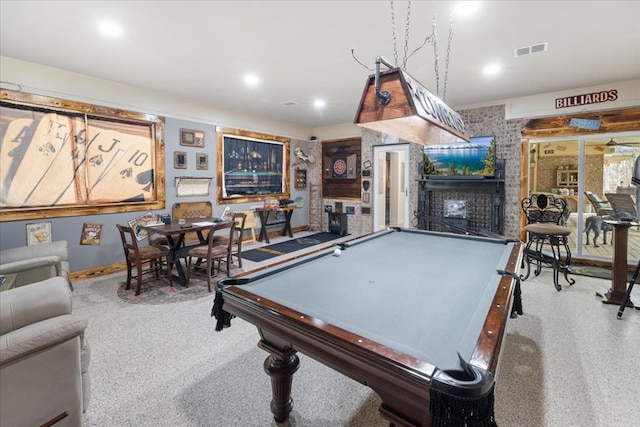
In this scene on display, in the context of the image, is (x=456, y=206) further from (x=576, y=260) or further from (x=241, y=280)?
(x=241, y=280)

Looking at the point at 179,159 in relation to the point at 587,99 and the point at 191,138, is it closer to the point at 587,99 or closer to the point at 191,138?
the point at 191,138

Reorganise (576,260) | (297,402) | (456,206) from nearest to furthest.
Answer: (297,402) → (576,260) → (456,206)

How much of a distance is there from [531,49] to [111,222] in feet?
19.3

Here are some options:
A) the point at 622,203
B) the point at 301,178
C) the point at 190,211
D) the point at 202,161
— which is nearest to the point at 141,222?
the point at 190,211

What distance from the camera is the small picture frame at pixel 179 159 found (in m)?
5.29

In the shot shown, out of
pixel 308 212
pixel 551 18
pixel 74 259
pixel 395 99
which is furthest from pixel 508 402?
pixel 308 212

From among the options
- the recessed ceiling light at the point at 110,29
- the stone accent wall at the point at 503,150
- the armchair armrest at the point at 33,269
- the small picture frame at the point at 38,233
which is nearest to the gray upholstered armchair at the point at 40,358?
the armchair armrest at the point at 33,269

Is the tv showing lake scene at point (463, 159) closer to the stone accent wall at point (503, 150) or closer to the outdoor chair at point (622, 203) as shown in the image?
the stone accent wall at point (503, 150)

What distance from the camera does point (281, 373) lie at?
1665mm

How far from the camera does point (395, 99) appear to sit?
1.81 meters

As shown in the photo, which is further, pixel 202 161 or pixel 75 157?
pixel 202 161

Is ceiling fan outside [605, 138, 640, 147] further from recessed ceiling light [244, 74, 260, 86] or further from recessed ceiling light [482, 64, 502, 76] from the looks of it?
recessed ceiling light [244, 74, 260, 86]

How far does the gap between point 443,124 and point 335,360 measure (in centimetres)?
182

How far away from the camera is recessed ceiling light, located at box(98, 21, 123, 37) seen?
2812 mm
